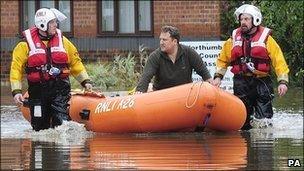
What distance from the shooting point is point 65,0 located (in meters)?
27.4

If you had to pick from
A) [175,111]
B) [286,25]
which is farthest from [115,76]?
[175,111]

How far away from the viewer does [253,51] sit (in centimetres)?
1338

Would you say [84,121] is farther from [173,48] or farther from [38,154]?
[38,154]

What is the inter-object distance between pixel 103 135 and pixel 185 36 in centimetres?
1358

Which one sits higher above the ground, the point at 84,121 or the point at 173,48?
the point at 173,48

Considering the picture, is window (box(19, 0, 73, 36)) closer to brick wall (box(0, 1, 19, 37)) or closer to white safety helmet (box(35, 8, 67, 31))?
brick wall (box(0, 1, 19, 37))

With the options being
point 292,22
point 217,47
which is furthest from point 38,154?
point 292,22

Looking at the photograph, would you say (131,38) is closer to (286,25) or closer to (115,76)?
(115,76)

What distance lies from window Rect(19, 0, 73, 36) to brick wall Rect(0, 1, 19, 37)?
196mm

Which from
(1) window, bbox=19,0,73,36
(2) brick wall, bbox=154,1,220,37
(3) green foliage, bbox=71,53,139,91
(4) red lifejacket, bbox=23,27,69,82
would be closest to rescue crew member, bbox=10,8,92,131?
(4) red lifejacket, bbox=23,27,69,82

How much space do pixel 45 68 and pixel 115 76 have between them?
10428 mm

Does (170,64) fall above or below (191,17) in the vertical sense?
below

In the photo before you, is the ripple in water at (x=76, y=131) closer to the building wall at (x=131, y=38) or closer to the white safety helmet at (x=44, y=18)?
the white safety helmet at (x=44, y=18)

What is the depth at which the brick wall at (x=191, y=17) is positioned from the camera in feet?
86.9
